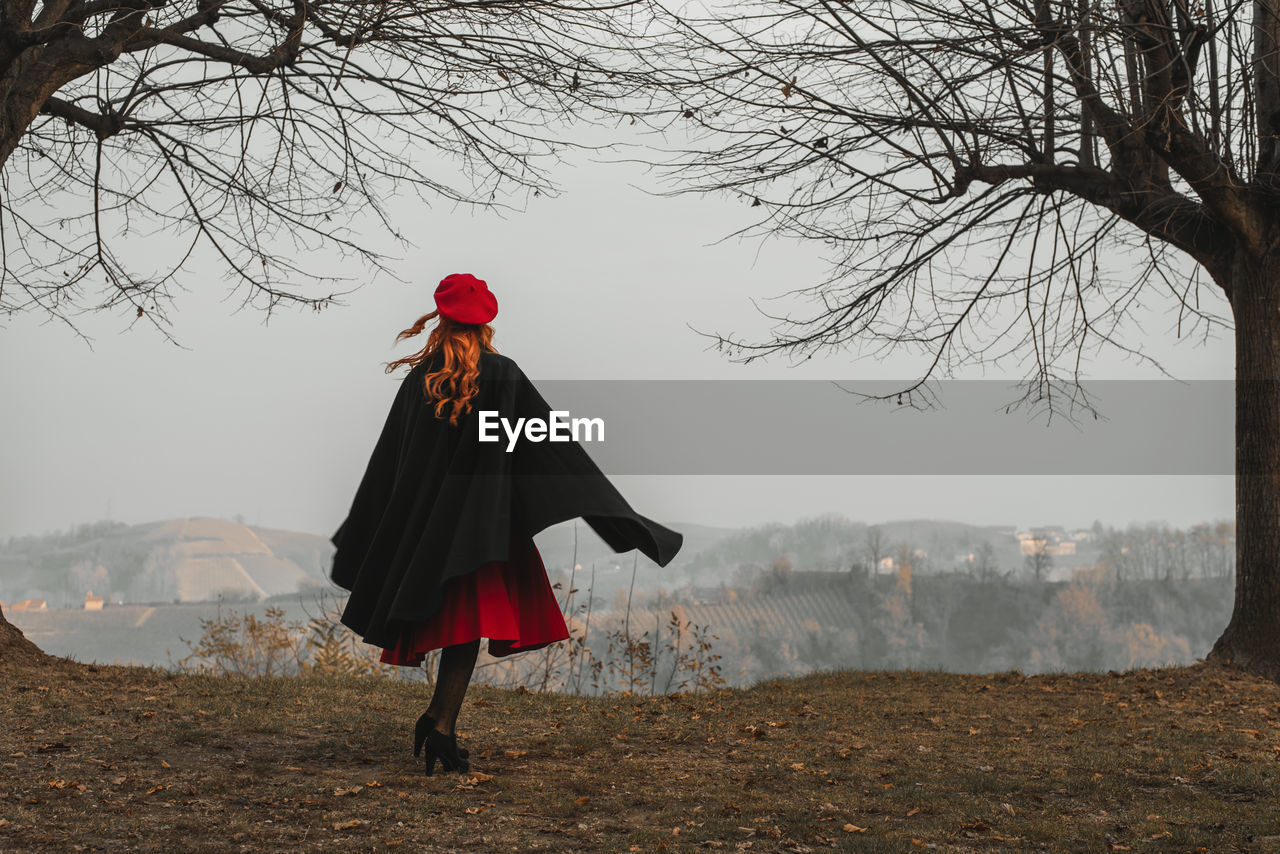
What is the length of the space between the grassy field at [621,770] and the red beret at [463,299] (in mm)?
2088

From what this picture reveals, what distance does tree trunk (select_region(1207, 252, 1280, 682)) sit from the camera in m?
8.30

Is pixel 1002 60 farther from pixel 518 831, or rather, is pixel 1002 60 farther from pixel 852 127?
pixel 518 831

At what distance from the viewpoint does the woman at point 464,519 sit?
4.48m

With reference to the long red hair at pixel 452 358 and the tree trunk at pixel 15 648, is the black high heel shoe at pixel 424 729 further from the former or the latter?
the tree trunk at pixel 15 648

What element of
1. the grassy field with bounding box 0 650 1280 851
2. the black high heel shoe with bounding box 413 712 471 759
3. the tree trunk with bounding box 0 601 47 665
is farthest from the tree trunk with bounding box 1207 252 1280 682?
the tree trunk with bounding box 0 601 47 665

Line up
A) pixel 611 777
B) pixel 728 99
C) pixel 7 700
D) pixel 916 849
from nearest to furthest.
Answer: pixel 916 849 < pixel 611 777 < pixel 7 700 < pixel 728 99

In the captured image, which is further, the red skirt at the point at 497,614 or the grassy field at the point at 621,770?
the red skirt at the point at 497,614

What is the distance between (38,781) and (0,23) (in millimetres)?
5125

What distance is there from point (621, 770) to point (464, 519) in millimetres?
1479

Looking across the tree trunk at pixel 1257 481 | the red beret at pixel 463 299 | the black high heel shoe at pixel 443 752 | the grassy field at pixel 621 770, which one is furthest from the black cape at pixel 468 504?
the tree trunk at pixel 1257 481

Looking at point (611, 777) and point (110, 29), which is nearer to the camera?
point (611, 777)

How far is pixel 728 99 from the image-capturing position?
25.4 feet

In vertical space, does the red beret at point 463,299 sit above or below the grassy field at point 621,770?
above

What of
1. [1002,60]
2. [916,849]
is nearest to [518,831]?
[916,849]
